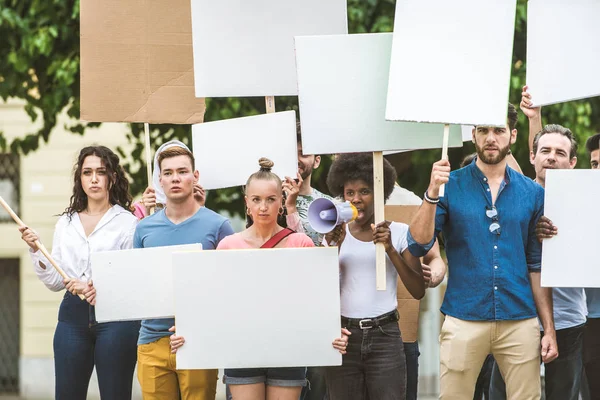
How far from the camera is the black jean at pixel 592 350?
550 centimetres

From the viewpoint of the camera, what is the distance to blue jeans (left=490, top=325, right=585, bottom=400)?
5379 millimetres

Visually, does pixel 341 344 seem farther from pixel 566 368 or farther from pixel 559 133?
pixel 559 133

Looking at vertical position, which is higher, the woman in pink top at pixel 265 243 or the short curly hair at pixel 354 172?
the short curly hair at pixel 354 172

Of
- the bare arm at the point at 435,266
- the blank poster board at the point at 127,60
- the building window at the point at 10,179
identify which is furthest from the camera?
the building window at the point at 10,179

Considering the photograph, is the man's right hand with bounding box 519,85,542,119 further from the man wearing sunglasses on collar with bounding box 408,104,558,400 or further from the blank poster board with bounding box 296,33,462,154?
the blank poster board with bounding box 296,33,462,154

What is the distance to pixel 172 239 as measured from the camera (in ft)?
17.2

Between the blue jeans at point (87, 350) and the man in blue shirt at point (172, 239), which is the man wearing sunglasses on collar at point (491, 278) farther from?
the blue jeans at point (87, 350)

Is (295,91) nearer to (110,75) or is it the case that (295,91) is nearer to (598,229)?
(110,75)

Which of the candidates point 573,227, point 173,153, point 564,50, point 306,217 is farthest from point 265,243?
point 564,50

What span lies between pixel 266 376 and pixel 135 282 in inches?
29.1

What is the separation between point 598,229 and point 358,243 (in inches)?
41.1

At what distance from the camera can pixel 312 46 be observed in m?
4.89

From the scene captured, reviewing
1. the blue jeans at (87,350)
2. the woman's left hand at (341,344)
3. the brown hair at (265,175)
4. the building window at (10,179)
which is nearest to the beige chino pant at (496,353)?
the woman's left hand at (341,344)

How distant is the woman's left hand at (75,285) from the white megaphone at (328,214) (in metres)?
1.23
